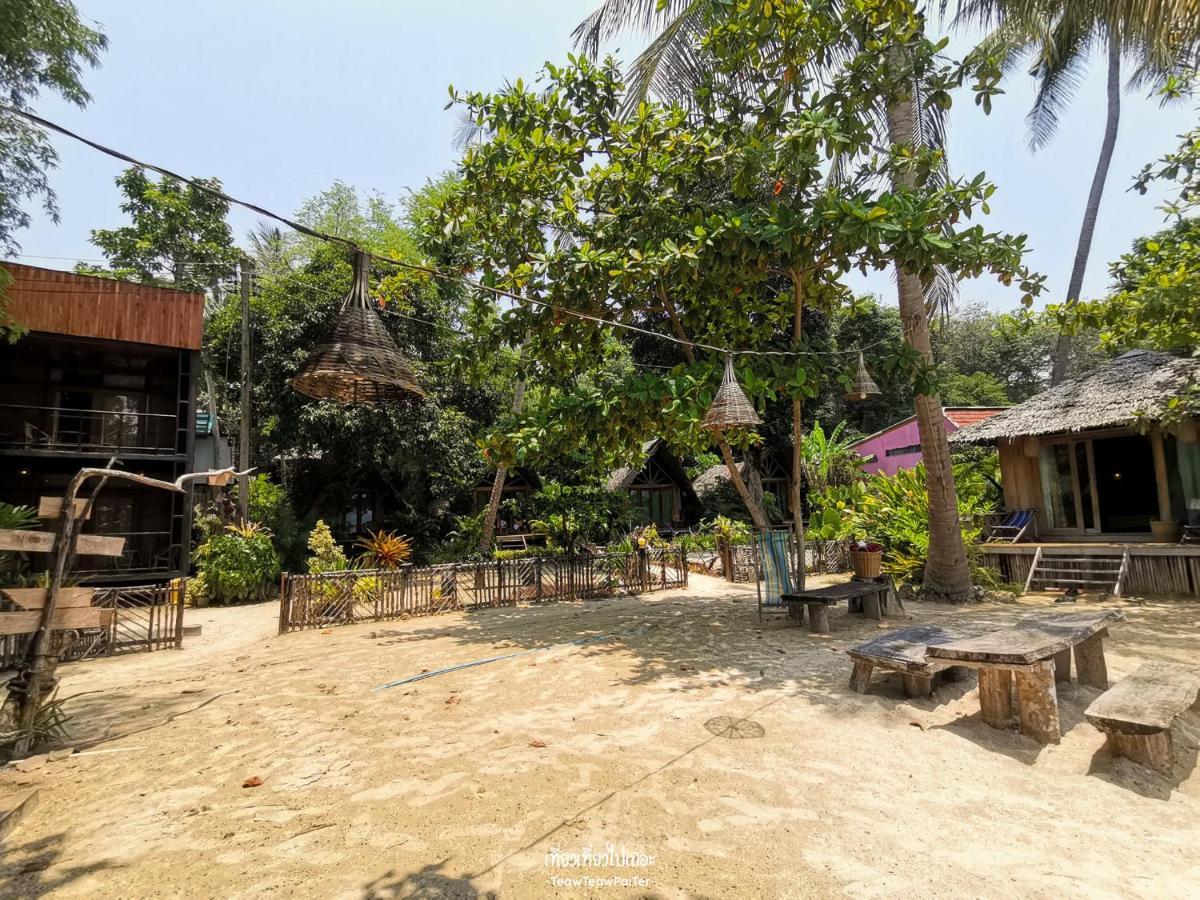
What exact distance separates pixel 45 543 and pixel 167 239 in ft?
83.2

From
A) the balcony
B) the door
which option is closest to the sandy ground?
the door

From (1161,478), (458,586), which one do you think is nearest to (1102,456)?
(1161,478)

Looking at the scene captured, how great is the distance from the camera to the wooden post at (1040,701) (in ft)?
13.9

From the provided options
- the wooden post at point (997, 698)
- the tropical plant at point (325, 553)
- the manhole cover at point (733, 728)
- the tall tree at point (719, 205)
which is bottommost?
the manhole cover at point (733, 728)

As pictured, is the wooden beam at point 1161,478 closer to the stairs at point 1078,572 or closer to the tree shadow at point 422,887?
the stairs at point 1078,572

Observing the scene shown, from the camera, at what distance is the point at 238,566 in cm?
1396

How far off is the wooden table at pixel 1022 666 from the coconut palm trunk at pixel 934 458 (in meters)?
5.40

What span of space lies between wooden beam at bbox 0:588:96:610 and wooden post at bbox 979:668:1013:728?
24.5 ft

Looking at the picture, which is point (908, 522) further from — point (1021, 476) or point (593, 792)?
point (593, 792)

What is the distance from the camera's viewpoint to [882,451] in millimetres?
24391

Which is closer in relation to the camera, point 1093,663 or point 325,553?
point 1093,663

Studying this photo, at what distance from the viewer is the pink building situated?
20.3 meters

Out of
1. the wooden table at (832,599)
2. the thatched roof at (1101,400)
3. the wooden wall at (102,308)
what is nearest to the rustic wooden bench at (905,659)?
the wooden table at (832,599)

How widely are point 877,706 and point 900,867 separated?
241cm
